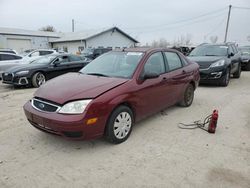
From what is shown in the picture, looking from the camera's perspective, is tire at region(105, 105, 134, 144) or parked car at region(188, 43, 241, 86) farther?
parked car at region(188, 43, 241, 86)

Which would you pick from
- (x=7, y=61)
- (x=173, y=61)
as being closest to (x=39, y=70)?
(x=7, y=61)

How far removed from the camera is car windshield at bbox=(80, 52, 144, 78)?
4031mm

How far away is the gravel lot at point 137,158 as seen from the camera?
275cm

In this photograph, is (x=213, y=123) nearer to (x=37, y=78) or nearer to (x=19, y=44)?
(x=37, y=78)

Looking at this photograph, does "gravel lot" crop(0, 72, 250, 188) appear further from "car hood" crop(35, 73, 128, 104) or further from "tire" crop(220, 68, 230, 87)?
"tire" crop(220, 68, 230, 87)

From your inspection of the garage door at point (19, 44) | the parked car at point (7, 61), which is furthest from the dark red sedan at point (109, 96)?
the garage door at point (19, 44)

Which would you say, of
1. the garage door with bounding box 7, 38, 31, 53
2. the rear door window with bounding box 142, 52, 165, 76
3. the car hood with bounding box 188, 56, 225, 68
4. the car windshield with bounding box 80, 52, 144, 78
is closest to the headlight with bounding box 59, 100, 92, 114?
the car windshield with bounding box 80, 52, 144, 78

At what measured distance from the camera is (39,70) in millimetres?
8836

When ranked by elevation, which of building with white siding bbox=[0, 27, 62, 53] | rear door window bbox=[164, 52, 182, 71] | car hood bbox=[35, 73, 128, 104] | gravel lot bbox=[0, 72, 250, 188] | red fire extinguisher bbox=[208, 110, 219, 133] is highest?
building with white siding bbox=[0, 27, 62, 53]

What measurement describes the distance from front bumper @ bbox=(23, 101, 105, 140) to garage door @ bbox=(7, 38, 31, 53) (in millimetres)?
32093

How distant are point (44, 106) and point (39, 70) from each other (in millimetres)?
6000

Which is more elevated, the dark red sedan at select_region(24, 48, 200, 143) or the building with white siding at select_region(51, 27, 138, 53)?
the building with white siding at select_region(51, 27, 138, 53)

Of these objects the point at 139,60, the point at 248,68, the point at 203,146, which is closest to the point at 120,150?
the point at 203,146

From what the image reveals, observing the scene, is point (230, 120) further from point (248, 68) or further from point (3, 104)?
point (248, 68)
